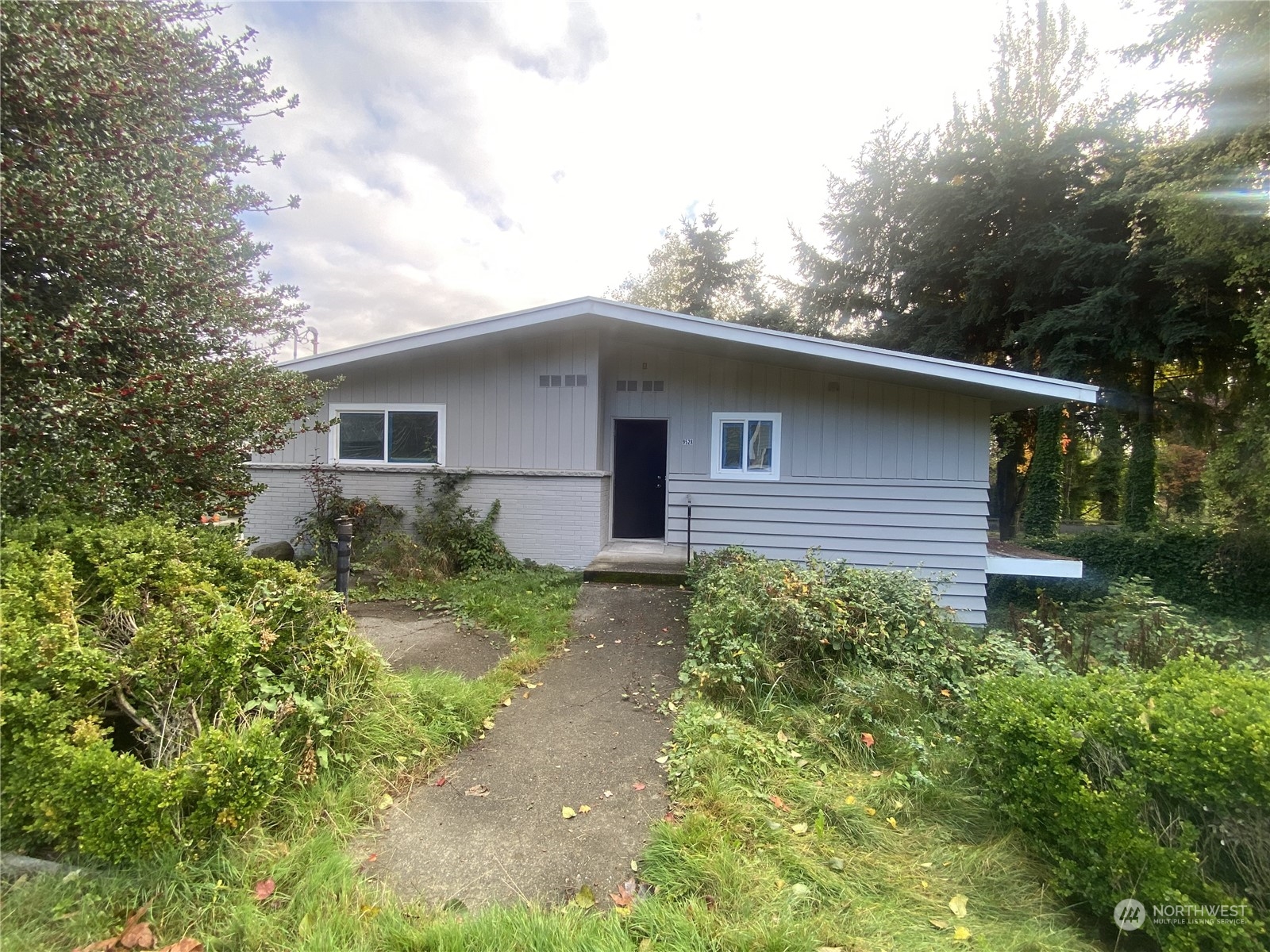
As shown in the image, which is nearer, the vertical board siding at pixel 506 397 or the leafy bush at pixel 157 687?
the leafy bush at pixel 157 687

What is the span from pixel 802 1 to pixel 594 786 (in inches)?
272

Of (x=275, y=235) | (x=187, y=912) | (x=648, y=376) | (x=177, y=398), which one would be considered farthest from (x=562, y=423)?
(x=187, y=912)

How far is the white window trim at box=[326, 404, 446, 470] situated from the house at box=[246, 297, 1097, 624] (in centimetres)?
2

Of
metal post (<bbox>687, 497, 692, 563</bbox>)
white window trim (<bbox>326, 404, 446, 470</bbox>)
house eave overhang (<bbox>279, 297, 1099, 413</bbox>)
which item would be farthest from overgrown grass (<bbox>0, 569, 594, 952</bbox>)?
white window trim (<bbox>326, 404, 446, 470</bbox>)

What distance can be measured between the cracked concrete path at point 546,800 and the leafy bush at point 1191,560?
10934mm

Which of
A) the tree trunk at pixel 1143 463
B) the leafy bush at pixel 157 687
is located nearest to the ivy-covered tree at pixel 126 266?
the leafy bush at pixel 157 687

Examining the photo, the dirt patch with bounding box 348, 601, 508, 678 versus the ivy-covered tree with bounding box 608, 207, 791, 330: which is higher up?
the ivy-covered tree with bounding box 608, 207, 791, 330

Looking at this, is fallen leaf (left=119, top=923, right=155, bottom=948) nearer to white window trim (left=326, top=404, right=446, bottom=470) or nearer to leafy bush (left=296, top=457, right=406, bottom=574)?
leafy bush (left=296, top=457, right=406, bottom=574)

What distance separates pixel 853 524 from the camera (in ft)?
23.5

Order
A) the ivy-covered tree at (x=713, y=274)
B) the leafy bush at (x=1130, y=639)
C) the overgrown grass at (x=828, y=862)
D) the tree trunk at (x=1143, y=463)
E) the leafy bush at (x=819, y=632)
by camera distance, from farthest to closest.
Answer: the ivy-covered tree at (x=713, y=274), the tree trunk at (x=1143, y=463), the leafy bush at (x=1130, y=639), the leafy bush at (x=819, y=632), the overgrown grass at (x=828, y=862)

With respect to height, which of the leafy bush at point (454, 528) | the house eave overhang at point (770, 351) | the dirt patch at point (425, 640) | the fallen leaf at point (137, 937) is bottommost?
the fallen leaf at point (137, 937)

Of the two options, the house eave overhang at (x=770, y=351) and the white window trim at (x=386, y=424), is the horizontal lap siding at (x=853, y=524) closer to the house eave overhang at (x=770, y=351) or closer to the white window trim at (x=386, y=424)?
the house eave overhang at (x=770, y=351)

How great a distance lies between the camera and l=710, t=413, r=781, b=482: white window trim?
24.0 feet

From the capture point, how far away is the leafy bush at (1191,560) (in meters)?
8.57
